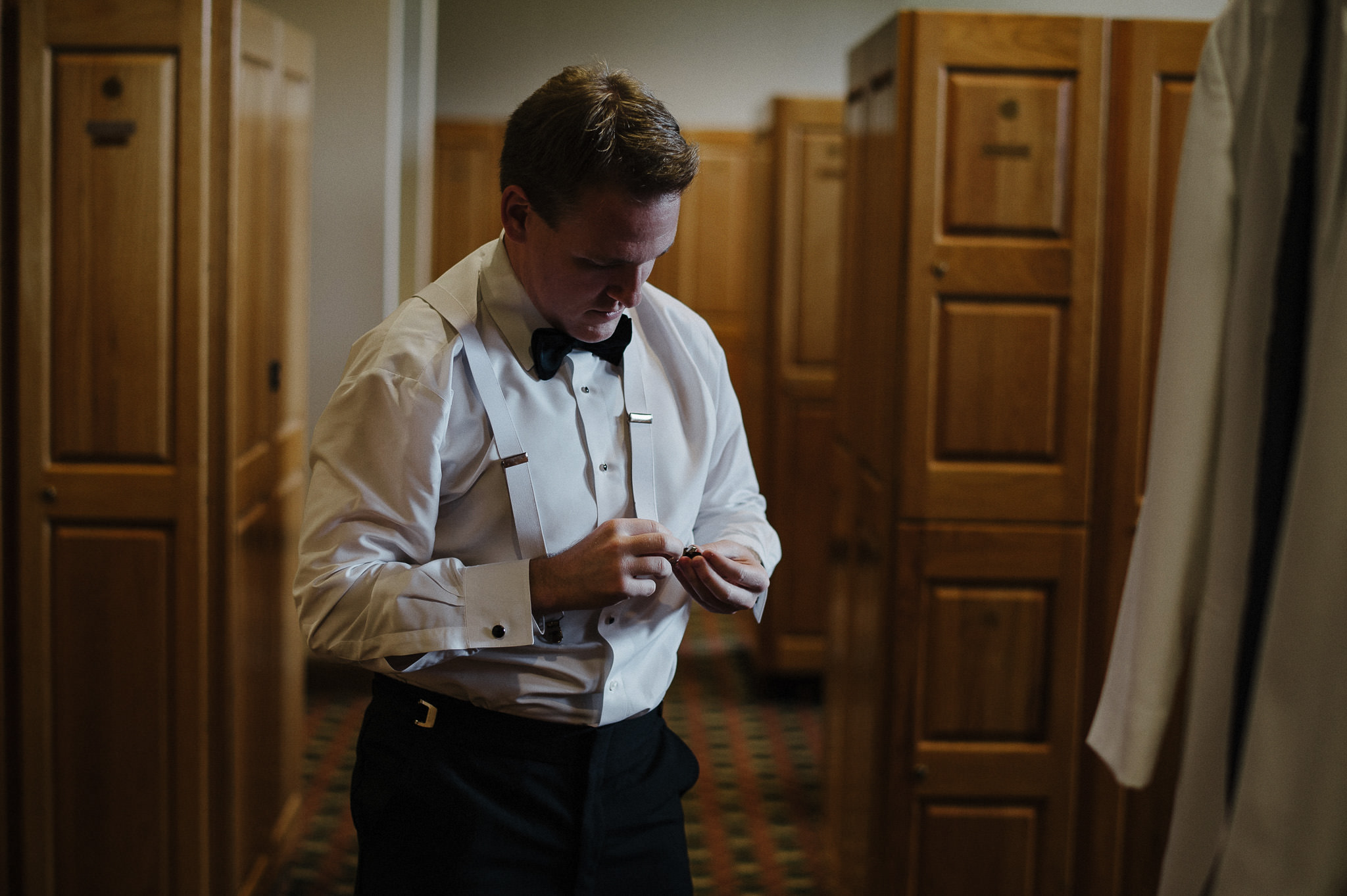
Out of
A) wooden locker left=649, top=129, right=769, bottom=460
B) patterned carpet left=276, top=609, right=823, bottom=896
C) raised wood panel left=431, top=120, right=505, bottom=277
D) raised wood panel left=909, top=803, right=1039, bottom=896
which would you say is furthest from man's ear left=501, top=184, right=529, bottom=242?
raised wood panel left=431, top=120, right=505, bottom=277

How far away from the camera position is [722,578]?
150 centimetres

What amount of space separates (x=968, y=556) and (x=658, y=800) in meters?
1.24

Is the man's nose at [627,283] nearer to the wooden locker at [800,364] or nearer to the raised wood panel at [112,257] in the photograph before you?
the raised wood panel at [112,257]

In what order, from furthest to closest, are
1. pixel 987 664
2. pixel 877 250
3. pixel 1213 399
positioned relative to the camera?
pixel 877 250 < pixel 987 664 < pixel 1213 399

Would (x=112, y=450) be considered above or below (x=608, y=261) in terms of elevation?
below

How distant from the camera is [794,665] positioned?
15.7 feet

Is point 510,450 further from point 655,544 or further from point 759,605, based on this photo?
point 759,605

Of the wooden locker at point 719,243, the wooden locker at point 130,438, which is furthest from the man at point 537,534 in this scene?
the wooden locker at point 719,243

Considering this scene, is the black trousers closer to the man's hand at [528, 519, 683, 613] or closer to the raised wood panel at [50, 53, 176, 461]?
the man's hand at [528, 519, 683, 613]

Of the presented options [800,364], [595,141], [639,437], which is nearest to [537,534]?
[639,437]

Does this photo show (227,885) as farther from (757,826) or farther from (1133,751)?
(1133,751)

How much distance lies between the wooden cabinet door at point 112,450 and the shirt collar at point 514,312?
1238mm

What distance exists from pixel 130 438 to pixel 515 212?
58.3 inches

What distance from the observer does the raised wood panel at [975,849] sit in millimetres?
2697
